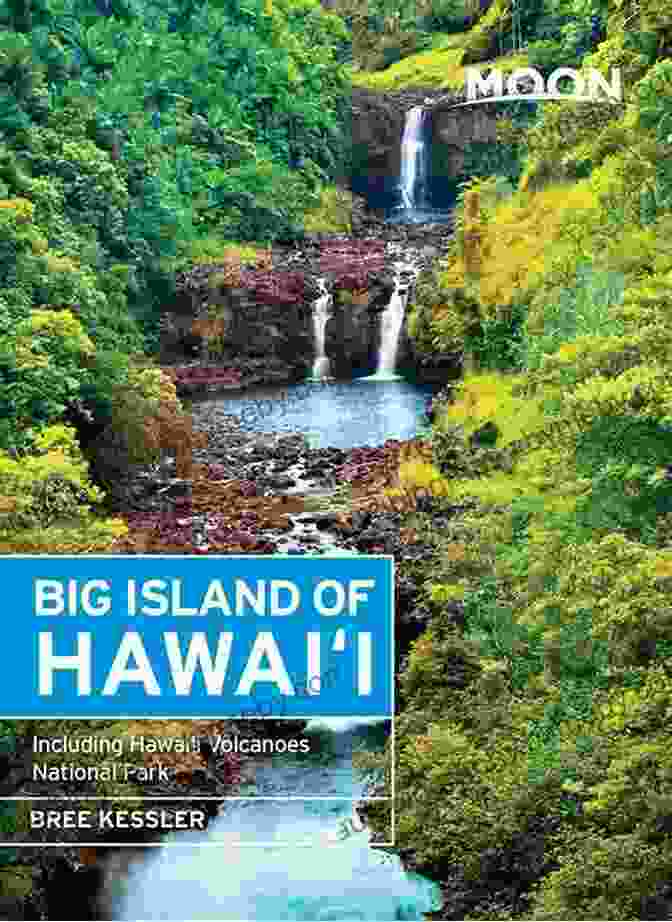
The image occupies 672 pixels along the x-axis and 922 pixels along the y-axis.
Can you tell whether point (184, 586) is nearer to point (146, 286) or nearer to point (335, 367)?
point (146, 286)

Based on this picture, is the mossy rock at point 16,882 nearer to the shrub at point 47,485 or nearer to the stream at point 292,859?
the stream at point 292,859

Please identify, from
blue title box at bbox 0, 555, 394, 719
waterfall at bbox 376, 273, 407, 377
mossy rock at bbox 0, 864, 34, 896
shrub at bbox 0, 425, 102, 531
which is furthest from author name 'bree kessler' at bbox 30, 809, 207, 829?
waterfall at bbox 376, 273, 407, 377

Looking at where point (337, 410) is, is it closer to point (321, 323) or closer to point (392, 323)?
point (321, 323)

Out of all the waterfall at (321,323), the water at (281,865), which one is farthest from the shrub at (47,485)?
the waterfall at (321,323)

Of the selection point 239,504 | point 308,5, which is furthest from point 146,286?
point 308,5

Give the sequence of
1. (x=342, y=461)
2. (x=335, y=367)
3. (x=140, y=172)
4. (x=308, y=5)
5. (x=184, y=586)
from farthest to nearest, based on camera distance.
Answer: (x=308, y=5)
(x=140, y=172)
(x=335, y=367)
(x=342, y=461)
(x=184, y=586)
